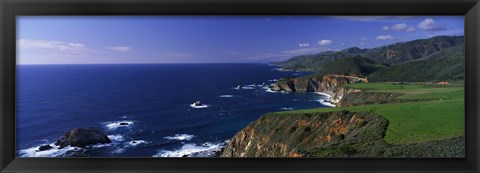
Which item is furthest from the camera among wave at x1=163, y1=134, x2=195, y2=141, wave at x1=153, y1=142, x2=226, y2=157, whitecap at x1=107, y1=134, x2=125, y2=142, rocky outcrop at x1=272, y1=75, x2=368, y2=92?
wave at x1=163, y1=134, x2=195, y2=141

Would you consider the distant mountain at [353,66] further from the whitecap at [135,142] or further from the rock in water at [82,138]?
the rock in water at [82,138]

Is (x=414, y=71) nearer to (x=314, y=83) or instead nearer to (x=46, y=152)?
(x=314, y=83)

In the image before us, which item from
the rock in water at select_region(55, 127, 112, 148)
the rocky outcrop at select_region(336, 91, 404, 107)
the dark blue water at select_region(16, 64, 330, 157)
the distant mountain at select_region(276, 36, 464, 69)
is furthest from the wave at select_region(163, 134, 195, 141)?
the rocky outcrop at select_region(336, 91, 404, 107)

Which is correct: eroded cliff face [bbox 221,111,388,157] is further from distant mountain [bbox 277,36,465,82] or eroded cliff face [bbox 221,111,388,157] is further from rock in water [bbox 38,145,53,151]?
rock in water [bbox 38,145,53,151]

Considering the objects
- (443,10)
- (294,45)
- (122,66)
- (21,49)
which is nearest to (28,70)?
(21,49)

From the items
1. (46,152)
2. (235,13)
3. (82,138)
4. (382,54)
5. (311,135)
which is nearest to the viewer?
(235,13)

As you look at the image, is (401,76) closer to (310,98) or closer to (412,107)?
(412,107)

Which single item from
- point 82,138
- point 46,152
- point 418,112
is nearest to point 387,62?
point 418,112
